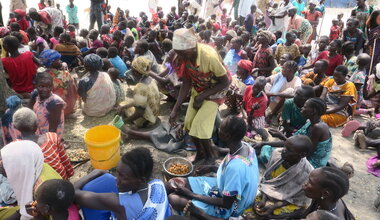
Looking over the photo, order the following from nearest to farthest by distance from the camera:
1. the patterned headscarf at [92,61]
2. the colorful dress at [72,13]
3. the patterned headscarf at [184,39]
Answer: the patterned headscarf at [184,39], the patterned headscarf at [92,61], the colorful dress at [72,13]

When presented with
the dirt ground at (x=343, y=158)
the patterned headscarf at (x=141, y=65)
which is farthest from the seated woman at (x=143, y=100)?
the dirt ground at (x=343, y=158)

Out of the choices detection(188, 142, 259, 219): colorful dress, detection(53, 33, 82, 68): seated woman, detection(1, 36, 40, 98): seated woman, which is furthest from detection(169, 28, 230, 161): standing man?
detection(53, 33, 82, 68): seated woman

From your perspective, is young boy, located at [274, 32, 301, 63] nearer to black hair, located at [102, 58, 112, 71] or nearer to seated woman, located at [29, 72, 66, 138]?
black hair, located at [102, 58, 112, 71]

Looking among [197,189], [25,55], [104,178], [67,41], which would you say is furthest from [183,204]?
[67,41]

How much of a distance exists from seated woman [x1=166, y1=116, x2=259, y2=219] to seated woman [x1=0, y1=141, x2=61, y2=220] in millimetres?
1254

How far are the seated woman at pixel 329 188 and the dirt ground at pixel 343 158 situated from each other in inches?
50.4

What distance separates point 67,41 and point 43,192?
18.3 ft

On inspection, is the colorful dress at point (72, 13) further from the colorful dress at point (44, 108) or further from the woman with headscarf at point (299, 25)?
the colorful dress at point (44, 108)

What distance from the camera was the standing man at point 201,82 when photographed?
313cm

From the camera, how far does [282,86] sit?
5203 millimetres

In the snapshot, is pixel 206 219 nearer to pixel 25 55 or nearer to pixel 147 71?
pixel 147 71

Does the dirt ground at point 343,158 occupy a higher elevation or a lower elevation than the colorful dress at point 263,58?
lower

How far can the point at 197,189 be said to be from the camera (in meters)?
2.95

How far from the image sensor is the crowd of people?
2.15 metres
